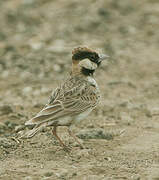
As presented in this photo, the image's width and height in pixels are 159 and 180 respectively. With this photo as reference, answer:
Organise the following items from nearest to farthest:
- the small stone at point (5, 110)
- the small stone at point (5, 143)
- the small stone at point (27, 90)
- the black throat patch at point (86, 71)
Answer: the small stone at point (5, 143)
the black throat patch at point (86, 71)
the small stone at point (5, 110)
the small stone at point (27, 90)

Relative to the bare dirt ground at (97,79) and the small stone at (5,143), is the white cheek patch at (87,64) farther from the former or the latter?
the small stone at (5,143)

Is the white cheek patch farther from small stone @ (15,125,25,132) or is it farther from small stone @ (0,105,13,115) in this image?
small stone @ (0,105,13,115)

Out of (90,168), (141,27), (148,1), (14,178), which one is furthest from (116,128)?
(148,1)

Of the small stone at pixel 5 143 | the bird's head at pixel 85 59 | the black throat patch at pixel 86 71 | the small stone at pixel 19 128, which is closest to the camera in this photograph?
the small stone at pixel 5 143

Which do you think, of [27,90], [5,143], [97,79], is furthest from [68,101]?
[97,79]

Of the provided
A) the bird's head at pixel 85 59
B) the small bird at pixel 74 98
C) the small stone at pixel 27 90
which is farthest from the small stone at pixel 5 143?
the small stone at pixel 27 90

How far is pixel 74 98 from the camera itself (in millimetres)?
5918

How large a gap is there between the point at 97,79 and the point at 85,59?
9.87ft

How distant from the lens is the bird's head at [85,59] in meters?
6.19

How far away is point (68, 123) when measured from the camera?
5691 mm

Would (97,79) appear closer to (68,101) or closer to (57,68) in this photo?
(57,68)

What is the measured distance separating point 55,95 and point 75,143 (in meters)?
0.65

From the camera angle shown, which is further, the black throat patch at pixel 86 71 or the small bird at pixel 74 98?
the black throat patch at pixel 86 71

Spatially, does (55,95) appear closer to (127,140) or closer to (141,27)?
(127,140)
